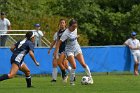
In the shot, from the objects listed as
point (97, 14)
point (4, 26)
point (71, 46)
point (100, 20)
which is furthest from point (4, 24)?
point (100, 20)

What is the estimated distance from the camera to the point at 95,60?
2711 cm

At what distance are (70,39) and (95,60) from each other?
8.48m

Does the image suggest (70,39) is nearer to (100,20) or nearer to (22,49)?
(22,49)

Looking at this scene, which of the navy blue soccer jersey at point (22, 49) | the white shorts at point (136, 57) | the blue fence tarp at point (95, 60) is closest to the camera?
the navy blue soccer jersey at point (22, 49)

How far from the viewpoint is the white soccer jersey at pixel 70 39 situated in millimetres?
18625

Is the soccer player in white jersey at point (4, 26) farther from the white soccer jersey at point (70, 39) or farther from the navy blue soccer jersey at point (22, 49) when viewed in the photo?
the navy blue soccer jersey at point (22, 49)

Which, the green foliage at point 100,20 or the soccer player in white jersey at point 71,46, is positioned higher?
the green foliage at point 100,20

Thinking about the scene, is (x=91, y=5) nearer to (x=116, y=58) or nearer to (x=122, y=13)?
(x=122, y=13)

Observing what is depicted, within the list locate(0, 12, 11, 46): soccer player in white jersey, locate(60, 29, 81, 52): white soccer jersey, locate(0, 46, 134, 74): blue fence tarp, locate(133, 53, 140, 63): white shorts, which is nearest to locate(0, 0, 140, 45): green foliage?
locate(0, 46, 134, 74): blue fence tarp

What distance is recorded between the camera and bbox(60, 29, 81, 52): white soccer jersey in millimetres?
18625

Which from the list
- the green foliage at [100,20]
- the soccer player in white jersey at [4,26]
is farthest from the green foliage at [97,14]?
the soccer player in white jersey at [4,26]

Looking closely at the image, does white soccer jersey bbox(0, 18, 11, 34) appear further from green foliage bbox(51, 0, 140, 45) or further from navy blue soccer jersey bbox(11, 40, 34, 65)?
green foliage bbox(51, 0, 140, 45)

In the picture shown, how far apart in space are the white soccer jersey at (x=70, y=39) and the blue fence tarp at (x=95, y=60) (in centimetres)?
727

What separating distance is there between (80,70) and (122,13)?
16.0 meters
